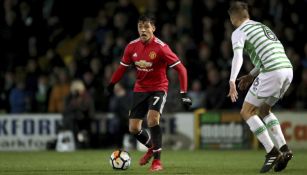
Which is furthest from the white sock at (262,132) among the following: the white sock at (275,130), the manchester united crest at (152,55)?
the manchester united crest at (152,55)

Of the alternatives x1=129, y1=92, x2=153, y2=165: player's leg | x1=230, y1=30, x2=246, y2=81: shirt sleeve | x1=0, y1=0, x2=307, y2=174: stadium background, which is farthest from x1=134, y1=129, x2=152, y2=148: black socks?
x1=0, y1=0, x2=307, y2=174: stadium background

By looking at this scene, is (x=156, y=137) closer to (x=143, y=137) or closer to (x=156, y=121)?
(x=156, y=121)

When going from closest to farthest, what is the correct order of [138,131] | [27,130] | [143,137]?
[138,131] → [143,137] → [27,130]

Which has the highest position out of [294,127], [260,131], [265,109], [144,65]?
[144,65]

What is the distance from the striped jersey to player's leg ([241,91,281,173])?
0.44 m

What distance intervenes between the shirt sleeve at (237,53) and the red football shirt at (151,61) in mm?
1460

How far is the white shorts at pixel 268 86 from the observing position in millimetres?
10164

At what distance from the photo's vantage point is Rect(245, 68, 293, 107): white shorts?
10.2 metres

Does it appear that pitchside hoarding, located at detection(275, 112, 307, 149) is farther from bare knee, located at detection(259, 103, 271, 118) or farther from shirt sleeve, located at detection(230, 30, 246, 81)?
shirt sleeve, located at detection(230, 30, 246, 81)

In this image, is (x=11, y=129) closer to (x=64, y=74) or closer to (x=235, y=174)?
(x=64, y=74)

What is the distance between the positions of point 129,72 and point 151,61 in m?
8.01

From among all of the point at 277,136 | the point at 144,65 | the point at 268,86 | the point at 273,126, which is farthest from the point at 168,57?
the point at 277,136

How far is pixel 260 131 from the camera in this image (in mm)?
10164

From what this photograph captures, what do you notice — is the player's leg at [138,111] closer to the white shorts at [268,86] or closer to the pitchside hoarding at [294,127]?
the white shorts at [268,86]
